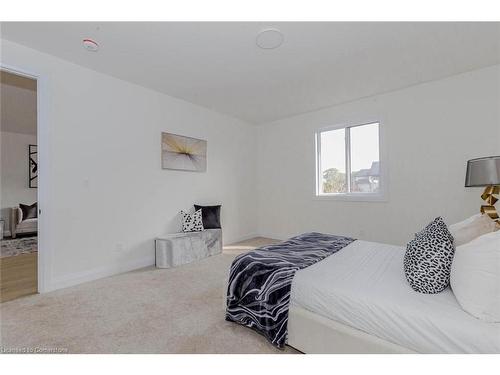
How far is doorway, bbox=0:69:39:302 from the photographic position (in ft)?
10.6

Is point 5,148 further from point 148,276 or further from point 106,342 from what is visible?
point 106,342

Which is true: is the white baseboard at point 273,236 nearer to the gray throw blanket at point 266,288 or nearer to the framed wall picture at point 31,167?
the gray throw blanket at point 266,288

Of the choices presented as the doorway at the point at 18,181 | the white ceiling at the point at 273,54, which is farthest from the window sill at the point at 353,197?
the doorway at the point at 18,181

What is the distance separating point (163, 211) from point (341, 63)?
10.5 feet

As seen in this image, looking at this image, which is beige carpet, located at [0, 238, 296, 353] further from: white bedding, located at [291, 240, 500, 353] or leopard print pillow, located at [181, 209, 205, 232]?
leopard print pillow, located at [181, 209, 205, 232]

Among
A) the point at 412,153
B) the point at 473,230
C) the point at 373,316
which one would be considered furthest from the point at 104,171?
the point at 412,153

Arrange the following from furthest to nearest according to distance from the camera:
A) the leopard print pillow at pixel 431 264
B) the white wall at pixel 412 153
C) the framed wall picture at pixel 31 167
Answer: the framed wall picture at pixel 31 167, the white wall at pixel 412 153, the leopard print pillow at pixel 431 264

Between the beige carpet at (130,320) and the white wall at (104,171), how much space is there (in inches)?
18.4

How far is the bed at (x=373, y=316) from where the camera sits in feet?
3.55

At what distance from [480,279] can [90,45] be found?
140 inches

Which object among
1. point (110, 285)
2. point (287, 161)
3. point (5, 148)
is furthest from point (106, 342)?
point (5, 148)

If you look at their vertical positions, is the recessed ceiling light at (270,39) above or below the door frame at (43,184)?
above

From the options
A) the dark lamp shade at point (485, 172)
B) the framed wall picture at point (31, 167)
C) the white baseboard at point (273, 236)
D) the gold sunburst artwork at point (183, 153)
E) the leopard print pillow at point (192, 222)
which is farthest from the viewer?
the framed wall picture at point (31, 167)

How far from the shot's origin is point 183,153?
4.00m
